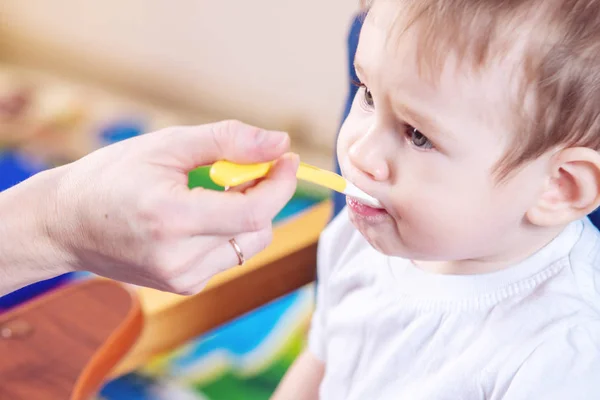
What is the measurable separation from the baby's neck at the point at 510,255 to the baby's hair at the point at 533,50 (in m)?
0.11

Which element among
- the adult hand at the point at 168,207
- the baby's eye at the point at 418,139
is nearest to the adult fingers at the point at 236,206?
the adult hand at the point at 168,207

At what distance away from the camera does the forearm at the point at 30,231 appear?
659 millimetres

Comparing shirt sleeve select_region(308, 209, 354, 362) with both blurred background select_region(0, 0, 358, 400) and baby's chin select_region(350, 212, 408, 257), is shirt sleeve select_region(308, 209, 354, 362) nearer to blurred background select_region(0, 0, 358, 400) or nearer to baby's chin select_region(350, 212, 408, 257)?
baby's chin select_region(350, 212, 408, 257)

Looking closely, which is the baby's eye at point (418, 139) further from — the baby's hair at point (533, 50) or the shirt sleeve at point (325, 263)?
the shirt sleeve at point (325, 263)

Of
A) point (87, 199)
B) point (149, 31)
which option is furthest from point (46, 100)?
point (87, 199)

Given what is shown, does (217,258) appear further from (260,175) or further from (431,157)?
(431,157)

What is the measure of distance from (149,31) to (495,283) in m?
1.43

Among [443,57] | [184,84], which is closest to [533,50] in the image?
[443,57]

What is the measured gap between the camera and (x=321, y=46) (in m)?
1.57

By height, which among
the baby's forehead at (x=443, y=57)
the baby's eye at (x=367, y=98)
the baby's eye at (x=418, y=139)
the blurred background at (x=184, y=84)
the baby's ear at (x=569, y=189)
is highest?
the baby's forehead at (x=443, y=57)

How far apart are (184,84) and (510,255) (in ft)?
4.45

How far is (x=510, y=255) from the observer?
2.22ft

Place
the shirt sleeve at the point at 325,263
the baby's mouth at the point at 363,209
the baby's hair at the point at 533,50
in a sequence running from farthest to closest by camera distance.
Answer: the shirt sleeve at the point at 325,263 < the baby's mouth at the point at 363,209 < the baby's hair at the point at 533,50

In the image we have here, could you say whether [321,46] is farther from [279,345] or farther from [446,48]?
[446,48]
